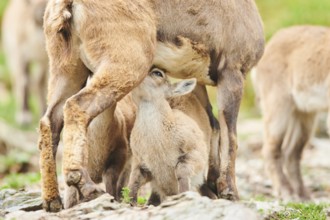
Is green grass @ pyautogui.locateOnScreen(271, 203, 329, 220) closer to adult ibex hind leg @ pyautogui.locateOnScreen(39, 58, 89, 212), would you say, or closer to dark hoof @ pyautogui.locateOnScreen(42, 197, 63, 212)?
dark hoof @ pyautogui.locateOnScreen(42, 197, 63, 212)

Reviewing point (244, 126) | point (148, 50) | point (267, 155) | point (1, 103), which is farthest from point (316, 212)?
point (1, 103)

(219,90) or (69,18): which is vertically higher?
(69,18)

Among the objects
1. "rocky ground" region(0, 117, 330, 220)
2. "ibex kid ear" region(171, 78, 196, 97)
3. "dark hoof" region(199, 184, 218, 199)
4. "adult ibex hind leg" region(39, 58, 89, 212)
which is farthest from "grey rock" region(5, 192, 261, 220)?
"ibex kid ear" region(171, 78, 196, 97)

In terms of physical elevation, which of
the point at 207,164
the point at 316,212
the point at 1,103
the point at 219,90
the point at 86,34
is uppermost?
the point at 1,103

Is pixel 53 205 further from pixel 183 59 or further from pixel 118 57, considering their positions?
pixel 183 59

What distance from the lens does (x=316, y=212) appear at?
8.61m

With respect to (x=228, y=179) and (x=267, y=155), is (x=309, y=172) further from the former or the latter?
(x=228, y=179)

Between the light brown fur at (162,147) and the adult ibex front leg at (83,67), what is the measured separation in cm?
66

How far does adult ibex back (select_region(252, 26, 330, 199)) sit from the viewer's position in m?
A: 13.8

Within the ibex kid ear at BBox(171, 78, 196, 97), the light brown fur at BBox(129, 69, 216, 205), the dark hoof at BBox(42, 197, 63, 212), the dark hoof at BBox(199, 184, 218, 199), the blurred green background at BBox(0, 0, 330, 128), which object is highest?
the blurred green background at BBox(0, 0, 330, 128)

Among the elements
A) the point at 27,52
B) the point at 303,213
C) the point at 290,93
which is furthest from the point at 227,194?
the point at 27,52

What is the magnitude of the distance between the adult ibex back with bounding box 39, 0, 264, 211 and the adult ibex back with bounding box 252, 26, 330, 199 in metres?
4.82

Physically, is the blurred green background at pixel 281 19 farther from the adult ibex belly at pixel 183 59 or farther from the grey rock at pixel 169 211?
the grey rock at pixel 169 211

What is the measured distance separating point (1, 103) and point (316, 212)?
14.6m
